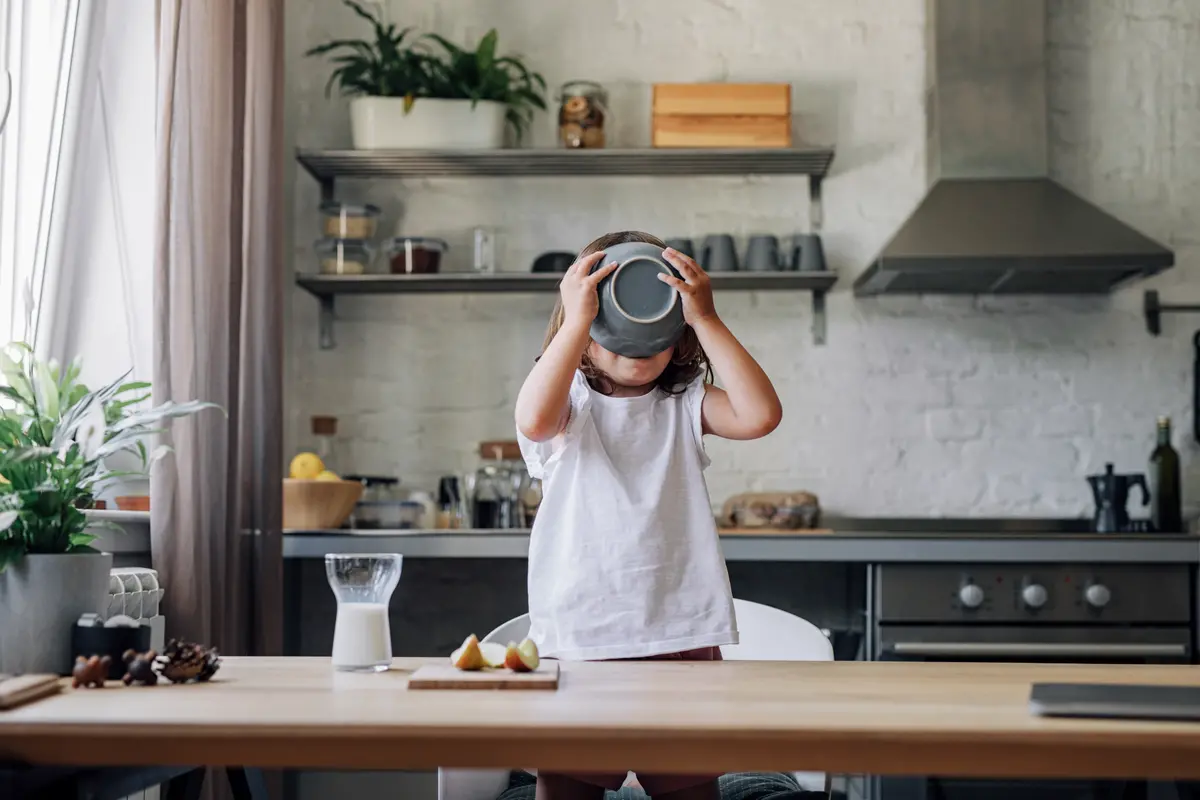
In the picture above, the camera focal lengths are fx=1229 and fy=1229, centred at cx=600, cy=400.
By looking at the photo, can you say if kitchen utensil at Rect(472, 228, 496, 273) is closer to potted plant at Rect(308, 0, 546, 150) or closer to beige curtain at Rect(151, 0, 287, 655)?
potted plant at Rect(308, 0, 546, 150)

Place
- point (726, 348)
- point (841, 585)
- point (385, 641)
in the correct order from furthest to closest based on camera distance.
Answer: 1. point (841, 585)
2. point (726, 348)
3. point (385, 641)

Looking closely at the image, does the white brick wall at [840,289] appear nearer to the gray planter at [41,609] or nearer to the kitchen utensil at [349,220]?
the kitchen utensil at [349,220]

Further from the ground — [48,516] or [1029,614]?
[48,516]

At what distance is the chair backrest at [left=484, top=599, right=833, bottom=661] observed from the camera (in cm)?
181

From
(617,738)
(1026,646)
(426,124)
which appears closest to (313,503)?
(426,124)

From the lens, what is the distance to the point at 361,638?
4.12 feet

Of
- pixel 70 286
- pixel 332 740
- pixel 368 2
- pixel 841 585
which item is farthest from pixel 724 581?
pixel 368 2

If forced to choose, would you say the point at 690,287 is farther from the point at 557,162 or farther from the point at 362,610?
the point at 557,162

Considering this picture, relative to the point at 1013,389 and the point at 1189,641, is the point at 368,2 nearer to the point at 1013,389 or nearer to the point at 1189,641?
the point at 1013,389

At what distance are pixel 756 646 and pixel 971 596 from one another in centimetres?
101

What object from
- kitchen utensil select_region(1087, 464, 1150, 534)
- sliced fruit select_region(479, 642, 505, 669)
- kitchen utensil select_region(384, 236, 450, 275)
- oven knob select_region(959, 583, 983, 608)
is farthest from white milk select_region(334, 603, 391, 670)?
kitchen utensil select_region(1087, 464, 1150, 534)

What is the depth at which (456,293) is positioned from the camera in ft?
11.2

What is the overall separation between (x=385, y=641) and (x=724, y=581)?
410mm

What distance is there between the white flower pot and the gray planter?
2.09m
